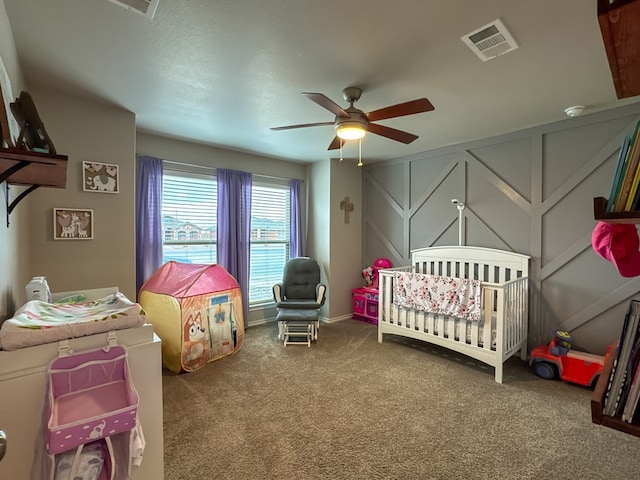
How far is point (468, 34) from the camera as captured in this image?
1745 mm

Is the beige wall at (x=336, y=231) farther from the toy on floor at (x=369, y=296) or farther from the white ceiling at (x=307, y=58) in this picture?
the white ceiling at (x=307, y=58)

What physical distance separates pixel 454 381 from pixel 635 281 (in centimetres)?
176

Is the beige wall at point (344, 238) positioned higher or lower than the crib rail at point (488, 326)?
higher

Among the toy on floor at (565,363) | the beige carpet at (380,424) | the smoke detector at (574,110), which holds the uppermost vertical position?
the smoke detector at (574,110)

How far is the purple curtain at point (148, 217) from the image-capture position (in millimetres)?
3412

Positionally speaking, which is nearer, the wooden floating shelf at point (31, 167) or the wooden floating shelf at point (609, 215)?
the wooden floating shelf at point (609, 215)

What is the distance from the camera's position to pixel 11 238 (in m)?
1.75

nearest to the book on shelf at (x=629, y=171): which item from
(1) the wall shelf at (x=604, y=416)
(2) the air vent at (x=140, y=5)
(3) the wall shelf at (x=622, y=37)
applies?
(3) the wall shelf at (x=622, y=37)

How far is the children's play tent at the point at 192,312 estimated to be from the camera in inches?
116

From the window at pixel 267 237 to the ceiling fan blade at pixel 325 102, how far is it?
2.46 metres

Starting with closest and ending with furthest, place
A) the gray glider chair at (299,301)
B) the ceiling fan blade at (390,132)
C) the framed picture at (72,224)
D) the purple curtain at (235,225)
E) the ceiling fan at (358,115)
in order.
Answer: the ceiling fan at (358,115), the ceiling fan blade at (390,132), the framed picture at (72,224), the gray glider chair at (299,301), the purple curtain at (235,225)

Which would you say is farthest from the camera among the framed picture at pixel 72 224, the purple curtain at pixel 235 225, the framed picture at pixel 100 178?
the purple curtain at pixel 235 225

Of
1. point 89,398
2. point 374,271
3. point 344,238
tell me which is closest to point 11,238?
point 89,398

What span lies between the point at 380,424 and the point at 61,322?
1977 millimetres
